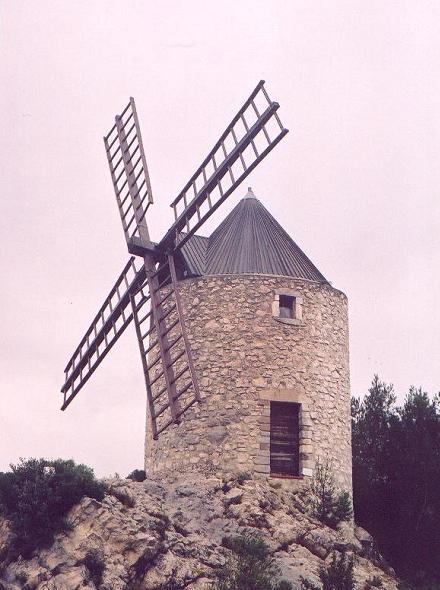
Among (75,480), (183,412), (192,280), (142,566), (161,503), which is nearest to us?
(142,566)

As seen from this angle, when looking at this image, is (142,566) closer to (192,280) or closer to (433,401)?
(192,280)

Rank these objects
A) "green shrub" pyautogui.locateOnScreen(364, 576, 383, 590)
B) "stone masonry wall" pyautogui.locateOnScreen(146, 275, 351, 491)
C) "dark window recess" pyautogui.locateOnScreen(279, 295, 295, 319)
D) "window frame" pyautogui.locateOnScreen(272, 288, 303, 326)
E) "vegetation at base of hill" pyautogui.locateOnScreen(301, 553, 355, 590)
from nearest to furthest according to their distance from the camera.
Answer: "vegetation at base of hill" pyautogui.locateOnScreen(301, 553, 355, 590) → "green shrub" pyautogui.locateOnScreen(364, 576, 383, 590) → "stone masonry wall" pyautogui.locateOnScreen(146, 275, 351, 491) → "window frame" pyautogui.locateOnScreen(272, 288, 303, 326) → "dark window recess" pyautogui.locateOnScreen(279, 295, 295, 319)

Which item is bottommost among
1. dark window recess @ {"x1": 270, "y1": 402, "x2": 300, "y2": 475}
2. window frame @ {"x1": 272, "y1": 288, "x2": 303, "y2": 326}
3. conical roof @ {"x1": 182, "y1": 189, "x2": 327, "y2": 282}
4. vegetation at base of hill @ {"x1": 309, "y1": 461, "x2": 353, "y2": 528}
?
vegetation at base of hill @ {"x1": 309, "y1": 461, "x2": 353, "y2": 528}

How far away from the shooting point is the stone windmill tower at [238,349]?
50.0 ft

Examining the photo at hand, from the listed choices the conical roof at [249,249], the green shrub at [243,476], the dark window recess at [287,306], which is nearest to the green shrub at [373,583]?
the green shrub at [243,476]

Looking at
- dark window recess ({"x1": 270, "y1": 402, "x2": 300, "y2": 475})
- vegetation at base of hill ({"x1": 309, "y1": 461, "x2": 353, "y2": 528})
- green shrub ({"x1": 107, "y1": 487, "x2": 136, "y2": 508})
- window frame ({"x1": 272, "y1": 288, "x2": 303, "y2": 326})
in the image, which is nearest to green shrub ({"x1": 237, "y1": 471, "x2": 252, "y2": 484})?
dark window recess ({"x1": 270, "y1": 402, "x2": 300, "y2": 475})

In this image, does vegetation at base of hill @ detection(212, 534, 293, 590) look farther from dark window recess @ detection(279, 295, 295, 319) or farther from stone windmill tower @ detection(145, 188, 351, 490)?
dark window recess @ detection(279, 295, 295, 319)

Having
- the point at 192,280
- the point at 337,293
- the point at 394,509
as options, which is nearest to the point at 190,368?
the point at 192,280

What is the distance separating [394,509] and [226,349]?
478cm

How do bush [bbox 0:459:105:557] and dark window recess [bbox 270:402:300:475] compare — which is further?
dark window recess [bbox 270:402:300:475]

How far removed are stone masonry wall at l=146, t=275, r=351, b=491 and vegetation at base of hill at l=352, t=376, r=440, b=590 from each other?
177 cm

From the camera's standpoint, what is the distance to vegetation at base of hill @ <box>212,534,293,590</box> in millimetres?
11320

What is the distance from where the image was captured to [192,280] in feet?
53.8

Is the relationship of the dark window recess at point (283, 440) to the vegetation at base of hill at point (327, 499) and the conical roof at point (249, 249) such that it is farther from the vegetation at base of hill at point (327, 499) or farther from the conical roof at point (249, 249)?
the conical roof at point (249, 249)
